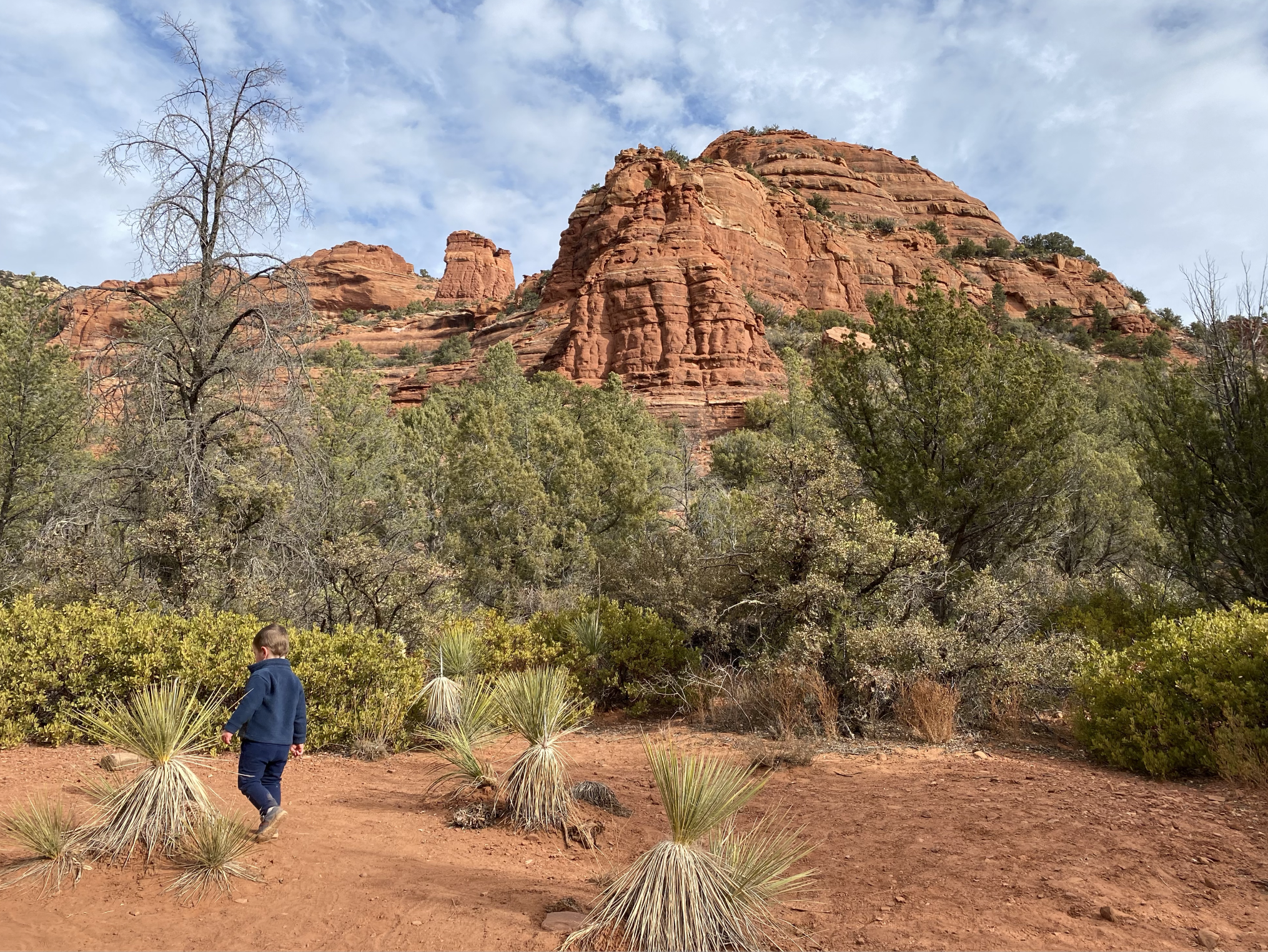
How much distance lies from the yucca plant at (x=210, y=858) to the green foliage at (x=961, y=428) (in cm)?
898

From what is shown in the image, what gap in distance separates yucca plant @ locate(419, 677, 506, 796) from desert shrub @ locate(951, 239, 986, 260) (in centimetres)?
8480

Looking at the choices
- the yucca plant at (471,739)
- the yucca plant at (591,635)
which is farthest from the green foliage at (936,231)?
the yucca plant at (471,739)

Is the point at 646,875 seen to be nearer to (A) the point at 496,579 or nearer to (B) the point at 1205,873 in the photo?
(B) the point at 1205,873

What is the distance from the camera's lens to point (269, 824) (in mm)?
4492

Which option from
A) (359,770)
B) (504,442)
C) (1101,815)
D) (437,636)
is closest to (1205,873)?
(1101,815)

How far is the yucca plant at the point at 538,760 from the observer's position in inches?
201

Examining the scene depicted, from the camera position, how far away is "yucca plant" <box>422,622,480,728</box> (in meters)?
7.95

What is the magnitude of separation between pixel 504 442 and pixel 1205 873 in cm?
1656

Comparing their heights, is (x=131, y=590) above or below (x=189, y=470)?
below

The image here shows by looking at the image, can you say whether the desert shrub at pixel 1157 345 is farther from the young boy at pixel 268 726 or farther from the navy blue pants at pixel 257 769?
the navy blue pants at pixel 257 769

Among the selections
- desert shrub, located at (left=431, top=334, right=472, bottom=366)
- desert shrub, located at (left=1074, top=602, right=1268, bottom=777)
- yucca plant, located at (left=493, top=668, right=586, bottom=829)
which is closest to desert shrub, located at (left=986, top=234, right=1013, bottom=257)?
desert shrub, located at (left=431, top=334, right=472, bottom=366)

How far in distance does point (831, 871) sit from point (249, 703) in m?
3.67

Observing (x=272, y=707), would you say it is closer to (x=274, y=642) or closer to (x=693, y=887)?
(x=274, y=642)

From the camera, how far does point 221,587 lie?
8.84 m
